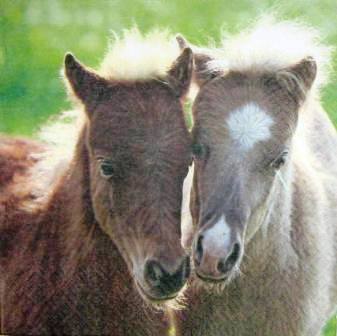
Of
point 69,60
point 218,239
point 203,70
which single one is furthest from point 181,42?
point 218,239

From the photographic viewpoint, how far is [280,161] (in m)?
1.93

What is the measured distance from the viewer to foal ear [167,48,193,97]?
6.38ft

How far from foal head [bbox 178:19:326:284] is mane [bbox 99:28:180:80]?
0.09m

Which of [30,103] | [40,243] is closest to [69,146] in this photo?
[40,243]

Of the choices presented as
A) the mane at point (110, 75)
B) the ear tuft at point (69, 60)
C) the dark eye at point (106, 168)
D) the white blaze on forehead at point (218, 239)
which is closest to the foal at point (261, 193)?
the white blaze on forehead at point (218, 239)

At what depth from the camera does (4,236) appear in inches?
83.6

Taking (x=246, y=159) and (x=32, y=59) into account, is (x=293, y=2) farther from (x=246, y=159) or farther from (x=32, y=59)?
(x=32, y=59)

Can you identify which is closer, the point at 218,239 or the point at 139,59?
the point at 218,239

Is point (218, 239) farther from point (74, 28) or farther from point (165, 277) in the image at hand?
point (74, 28)

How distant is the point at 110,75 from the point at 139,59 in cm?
9

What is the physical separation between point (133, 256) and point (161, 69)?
48 centimetres

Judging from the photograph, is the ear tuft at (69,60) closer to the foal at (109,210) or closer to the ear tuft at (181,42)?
the foal at (109,210)

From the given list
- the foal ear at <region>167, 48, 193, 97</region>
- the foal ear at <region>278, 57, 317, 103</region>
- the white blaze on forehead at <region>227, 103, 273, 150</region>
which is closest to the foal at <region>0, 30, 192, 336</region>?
the foal ear at <region>167, 48, 193, 97</region>

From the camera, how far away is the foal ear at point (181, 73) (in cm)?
194
